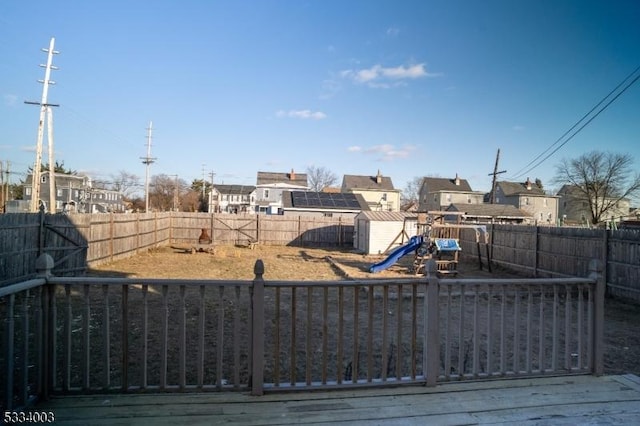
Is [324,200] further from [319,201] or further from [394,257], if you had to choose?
[394,257]

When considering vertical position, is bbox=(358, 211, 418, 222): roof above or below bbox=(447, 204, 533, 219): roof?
below

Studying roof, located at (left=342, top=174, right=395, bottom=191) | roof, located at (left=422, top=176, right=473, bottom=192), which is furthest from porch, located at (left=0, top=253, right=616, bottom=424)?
roof, located at (left=422, top=176, right=473, bottom=192)

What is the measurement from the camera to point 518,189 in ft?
177

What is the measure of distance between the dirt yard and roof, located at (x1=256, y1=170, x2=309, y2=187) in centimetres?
3470

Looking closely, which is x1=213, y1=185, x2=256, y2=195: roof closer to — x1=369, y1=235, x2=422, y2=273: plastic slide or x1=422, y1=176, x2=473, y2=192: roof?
x1=422, y1=176, x2=473, y2=192: roof

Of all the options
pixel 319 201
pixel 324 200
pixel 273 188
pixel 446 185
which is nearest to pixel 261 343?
Answer: pixel 319 201

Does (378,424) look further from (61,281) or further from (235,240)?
(235,240)

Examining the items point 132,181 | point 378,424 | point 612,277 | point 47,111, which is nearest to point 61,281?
point 378,424

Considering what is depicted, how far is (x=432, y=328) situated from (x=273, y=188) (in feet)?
167

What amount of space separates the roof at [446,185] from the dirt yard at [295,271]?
126 ft

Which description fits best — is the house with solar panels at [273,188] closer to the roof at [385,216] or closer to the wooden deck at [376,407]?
the roof at [385,216]

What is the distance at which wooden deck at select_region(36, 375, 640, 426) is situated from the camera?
277 centimetres

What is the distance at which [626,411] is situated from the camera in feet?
9.92

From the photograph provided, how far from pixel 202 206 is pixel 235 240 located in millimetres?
36400
